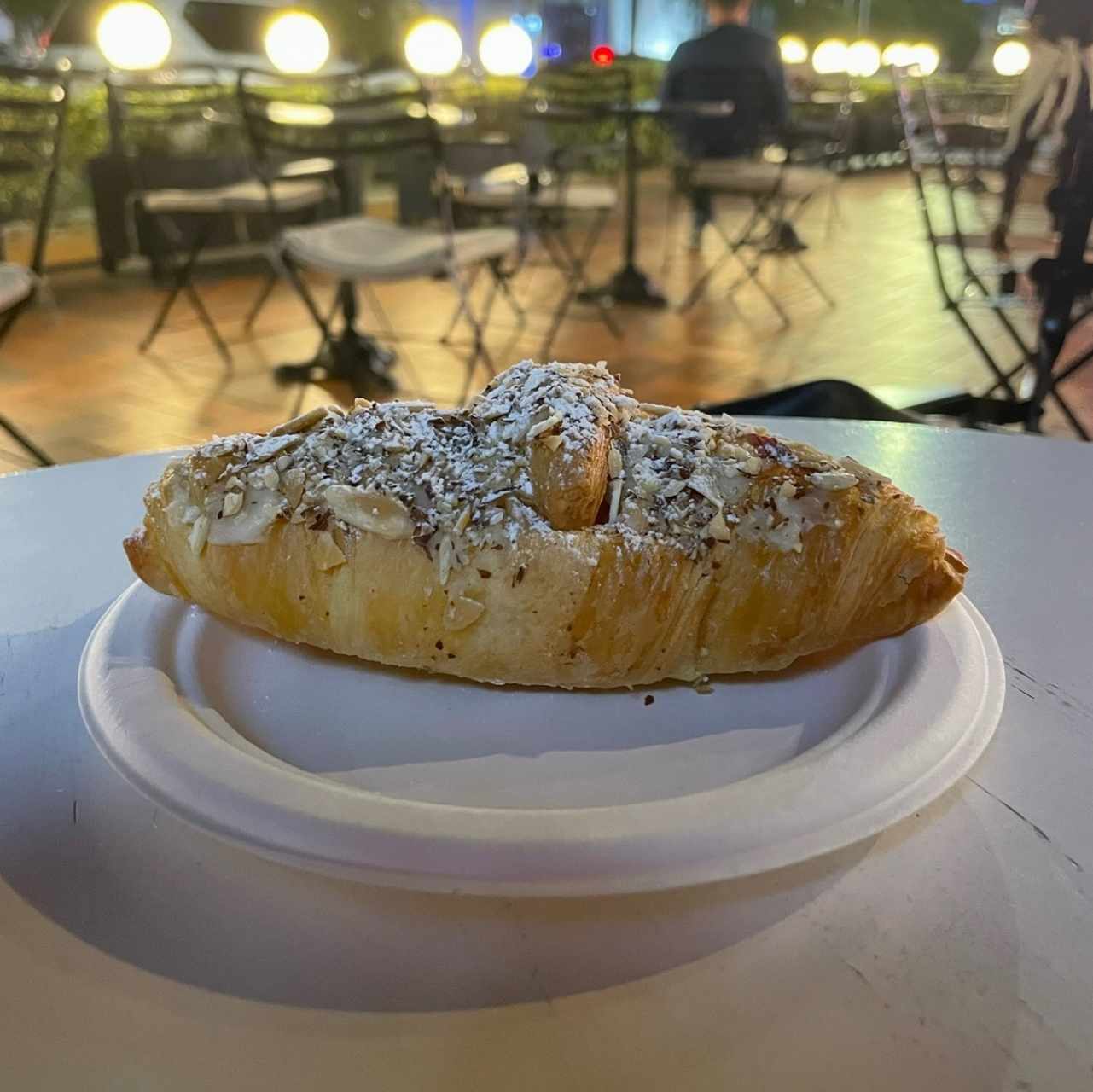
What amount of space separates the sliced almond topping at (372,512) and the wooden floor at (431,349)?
6.15 ft

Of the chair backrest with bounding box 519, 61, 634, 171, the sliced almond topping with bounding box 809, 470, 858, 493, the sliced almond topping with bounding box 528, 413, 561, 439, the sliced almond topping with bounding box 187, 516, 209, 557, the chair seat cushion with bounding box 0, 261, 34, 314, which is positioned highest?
the chair backrest with bounding box 519, 61, 634, 171

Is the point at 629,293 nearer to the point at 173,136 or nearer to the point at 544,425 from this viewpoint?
the point at 173,136

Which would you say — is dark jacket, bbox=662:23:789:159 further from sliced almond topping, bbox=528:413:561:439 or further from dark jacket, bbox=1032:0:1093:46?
sliced almond topping, bbox=528:413:561:439

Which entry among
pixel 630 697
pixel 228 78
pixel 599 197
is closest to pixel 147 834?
pixel 630 697

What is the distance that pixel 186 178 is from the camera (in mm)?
4316

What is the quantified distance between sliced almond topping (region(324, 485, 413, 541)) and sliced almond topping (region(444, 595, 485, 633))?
42mm

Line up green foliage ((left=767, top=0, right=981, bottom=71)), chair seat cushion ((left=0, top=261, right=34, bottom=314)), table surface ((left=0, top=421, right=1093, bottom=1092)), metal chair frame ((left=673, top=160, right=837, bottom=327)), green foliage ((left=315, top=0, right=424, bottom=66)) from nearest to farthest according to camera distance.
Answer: table surface ((left=0, top=421, right=1093, bottom=1092)) → chair seat cushion ((left=0, top=261, right=34, bottom=314)) → metal chair frame ((left=673, top=160, right=837, bottom=327)) → green foliage ((left=315, top=0, right=424, bottom=66)) → green foliage ((left=767, top=0, right=981, bottom=71))

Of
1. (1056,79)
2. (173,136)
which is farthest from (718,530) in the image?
(173,136)

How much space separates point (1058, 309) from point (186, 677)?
2.02m

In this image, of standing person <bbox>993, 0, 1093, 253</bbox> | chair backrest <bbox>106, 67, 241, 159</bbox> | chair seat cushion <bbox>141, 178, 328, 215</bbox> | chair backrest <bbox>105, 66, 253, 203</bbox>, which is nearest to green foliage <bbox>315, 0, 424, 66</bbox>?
chair backrest <bbox>106, 67, 241, 159</bbox>

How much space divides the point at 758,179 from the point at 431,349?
1.37 metres

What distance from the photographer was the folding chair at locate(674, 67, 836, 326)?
145 inches

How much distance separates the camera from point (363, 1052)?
29 centimetres

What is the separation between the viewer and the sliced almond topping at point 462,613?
484mm
